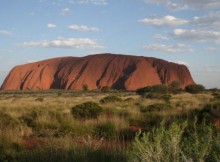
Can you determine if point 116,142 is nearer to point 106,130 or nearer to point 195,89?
point 106,130

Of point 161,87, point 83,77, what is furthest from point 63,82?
point 161,87

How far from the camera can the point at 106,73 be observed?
10656cm

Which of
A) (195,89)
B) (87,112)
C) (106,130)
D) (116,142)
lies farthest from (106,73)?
(116,142)

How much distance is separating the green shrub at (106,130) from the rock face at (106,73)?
86.5 m

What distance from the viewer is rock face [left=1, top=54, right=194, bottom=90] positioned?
337 ft

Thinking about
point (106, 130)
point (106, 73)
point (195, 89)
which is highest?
point (106, 73)

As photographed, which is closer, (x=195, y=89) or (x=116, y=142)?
(x=116, y=142)

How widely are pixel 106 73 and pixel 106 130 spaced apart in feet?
312

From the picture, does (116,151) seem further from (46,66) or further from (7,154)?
(46,66)

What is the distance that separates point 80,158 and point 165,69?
103 metres

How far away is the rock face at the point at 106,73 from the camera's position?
337ft

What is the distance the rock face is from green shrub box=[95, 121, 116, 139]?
8646 cm

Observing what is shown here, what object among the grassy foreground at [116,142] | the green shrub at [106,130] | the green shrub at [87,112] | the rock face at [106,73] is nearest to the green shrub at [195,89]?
the rock face at [106,73]

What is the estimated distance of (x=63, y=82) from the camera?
112 m
